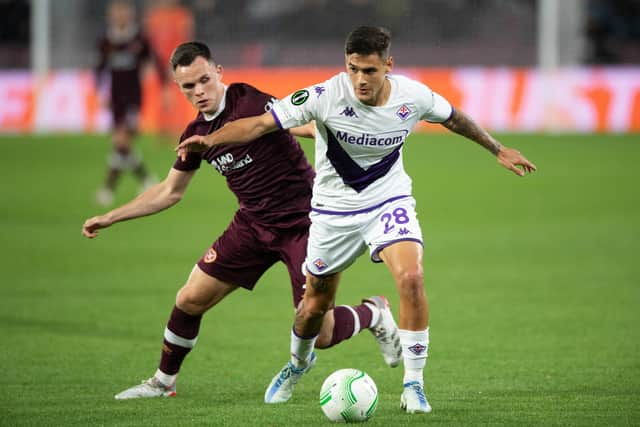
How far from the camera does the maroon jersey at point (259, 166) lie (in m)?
6.37

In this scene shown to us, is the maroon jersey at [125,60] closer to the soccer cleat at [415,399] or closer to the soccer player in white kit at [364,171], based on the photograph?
the soccer player in white kit at [364,171]

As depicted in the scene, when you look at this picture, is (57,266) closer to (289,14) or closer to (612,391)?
(612,391)

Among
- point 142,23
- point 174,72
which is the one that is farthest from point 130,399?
point 142,23

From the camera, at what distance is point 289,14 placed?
30.8m

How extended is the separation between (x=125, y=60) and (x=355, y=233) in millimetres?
11234

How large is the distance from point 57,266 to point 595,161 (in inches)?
459

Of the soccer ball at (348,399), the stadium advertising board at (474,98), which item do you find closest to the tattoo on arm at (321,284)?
the soccer ball at (348,399)

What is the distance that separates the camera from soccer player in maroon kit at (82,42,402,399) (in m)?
6.33

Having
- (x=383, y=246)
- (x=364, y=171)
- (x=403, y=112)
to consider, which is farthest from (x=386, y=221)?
(x=403, y=112)

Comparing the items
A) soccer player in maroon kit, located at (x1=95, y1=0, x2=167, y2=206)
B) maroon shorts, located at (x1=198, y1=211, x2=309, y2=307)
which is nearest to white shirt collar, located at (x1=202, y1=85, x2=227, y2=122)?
maroon shorts, located at (x1=198, y1=211, x2=309, y2=307)

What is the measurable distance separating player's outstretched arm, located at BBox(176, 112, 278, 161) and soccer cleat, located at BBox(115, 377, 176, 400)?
1.45 m

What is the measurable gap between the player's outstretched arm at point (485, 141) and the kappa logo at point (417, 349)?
112 cm

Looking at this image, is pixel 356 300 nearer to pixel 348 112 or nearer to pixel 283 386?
pixel 283 386

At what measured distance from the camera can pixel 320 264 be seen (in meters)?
6.00
